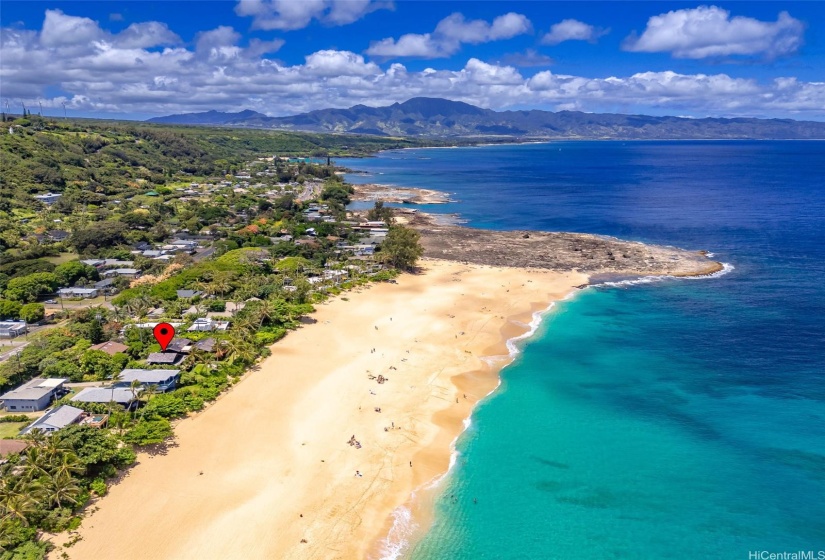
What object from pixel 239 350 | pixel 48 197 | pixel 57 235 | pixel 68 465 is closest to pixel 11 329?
pixel 239 350

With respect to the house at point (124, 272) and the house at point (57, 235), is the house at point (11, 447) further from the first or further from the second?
the house at point (57, 235)

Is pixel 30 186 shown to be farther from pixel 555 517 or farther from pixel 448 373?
pixel 555 517

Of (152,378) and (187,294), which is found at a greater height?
(187,294)

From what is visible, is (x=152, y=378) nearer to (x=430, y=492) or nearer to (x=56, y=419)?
(x=56, y=419)

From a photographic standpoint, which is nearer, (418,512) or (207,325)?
(418,512)

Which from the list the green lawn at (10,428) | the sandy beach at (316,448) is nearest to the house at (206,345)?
the sandy beach at (316,448)

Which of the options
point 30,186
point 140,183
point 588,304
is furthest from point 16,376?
point 140,183
